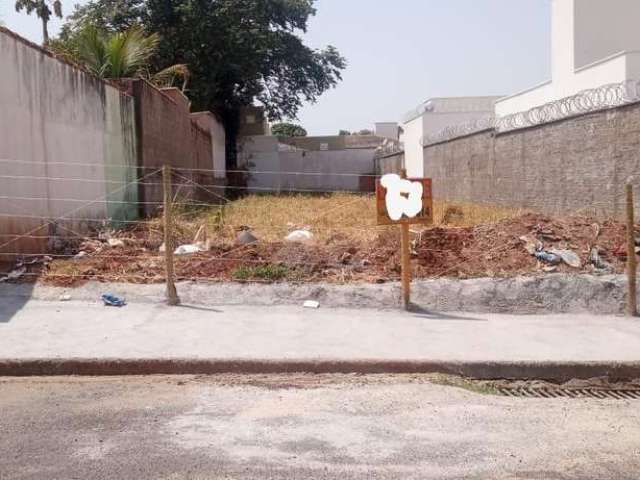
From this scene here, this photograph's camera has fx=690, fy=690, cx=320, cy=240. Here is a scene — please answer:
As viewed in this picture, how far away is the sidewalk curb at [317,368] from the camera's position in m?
5.61

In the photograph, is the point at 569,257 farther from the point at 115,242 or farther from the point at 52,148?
the point at 52,148

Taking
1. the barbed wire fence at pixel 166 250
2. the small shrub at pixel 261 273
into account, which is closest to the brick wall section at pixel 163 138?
the barbed wire fence at pixel 166 250

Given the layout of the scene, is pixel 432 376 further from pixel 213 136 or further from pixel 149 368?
pixel 213 136

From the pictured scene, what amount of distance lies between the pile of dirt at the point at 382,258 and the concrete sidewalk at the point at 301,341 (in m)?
0.86

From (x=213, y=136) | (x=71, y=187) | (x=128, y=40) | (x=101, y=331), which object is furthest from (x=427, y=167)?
(x=101, y=331)

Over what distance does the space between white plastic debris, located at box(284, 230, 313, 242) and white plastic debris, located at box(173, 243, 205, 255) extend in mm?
1364

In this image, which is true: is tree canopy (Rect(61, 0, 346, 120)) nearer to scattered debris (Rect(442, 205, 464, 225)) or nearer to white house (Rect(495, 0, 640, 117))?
white house (Rect(495, 0, 640, 117))

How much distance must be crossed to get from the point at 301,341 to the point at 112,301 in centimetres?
251

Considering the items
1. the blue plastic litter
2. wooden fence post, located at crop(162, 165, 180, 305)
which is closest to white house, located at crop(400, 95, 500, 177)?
wooden fence post, located at crop(162, 165, 180, 305)

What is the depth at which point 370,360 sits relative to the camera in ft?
18.8

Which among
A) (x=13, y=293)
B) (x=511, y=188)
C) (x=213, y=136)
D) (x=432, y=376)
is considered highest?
(x=213, y=136)

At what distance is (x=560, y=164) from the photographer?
45.6ft

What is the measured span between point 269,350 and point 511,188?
482 inches

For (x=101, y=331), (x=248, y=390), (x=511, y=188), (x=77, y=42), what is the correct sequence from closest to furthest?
(x=248, y=390) → (x=101, y=331) → (x=77, y=42) → (x=511, y=188)
